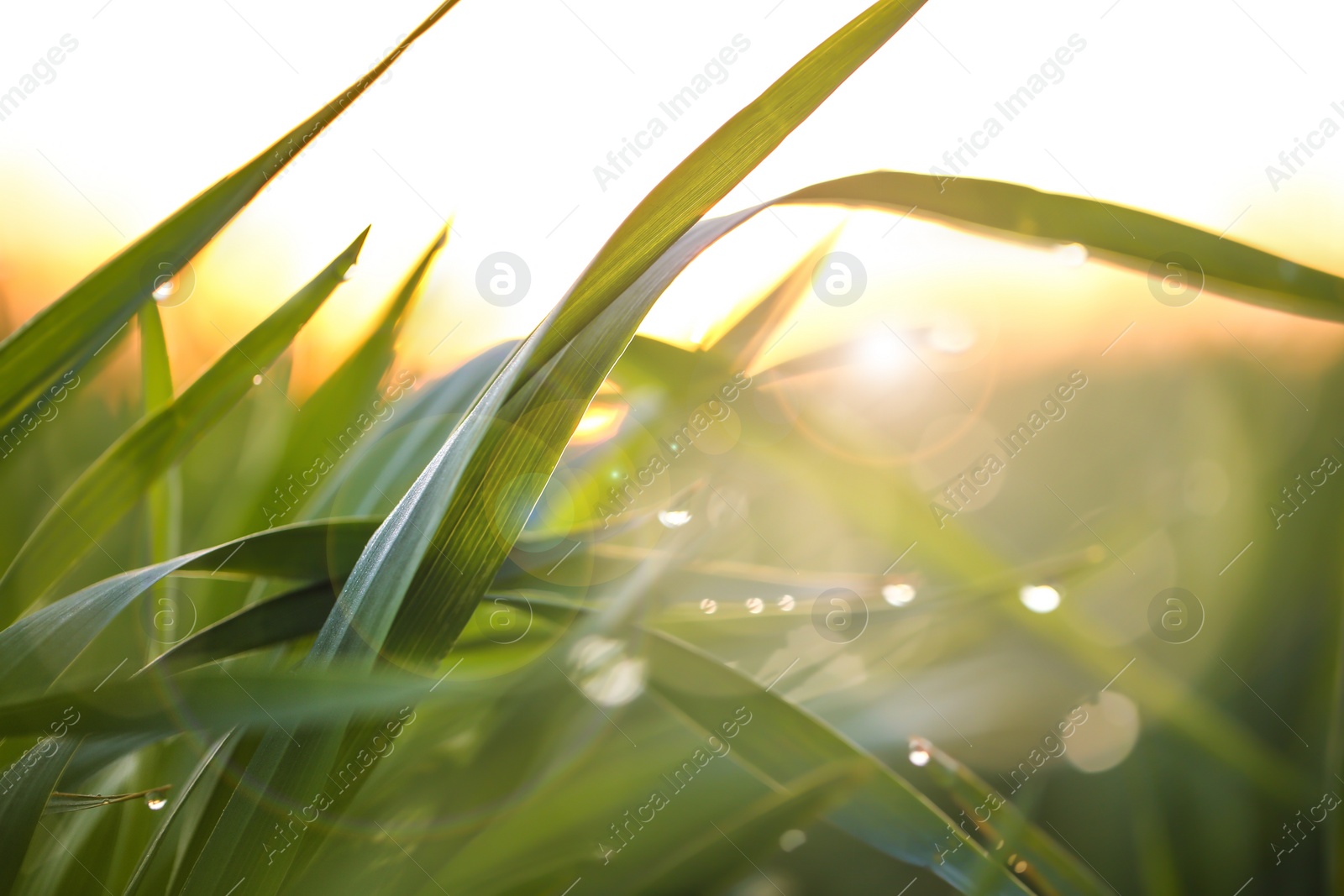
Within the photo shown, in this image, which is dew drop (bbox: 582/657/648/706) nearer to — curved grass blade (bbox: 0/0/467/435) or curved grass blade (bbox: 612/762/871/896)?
curved grass blade (bbox: 612/762/871/896)

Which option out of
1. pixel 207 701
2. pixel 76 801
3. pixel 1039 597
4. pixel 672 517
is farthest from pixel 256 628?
pixel 1039 597

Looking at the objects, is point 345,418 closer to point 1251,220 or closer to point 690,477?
point 690,477

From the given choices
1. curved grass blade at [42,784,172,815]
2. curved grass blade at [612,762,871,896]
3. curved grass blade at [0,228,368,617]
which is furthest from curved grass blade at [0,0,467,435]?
curved grass blade at [612,762,871,896]

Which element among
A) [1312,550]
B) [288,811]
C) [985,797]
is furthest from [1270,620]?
[288,811]

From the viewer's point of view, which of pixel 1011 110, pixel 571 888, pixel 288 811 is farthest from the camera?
pixel 1011 110

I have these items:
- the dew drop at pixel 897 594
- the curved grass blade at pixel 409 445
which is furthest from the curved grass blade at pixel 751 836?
the curved grass blade at pixel 409 445

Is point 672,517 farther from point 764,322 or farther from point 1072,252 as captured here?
point 1072,252
